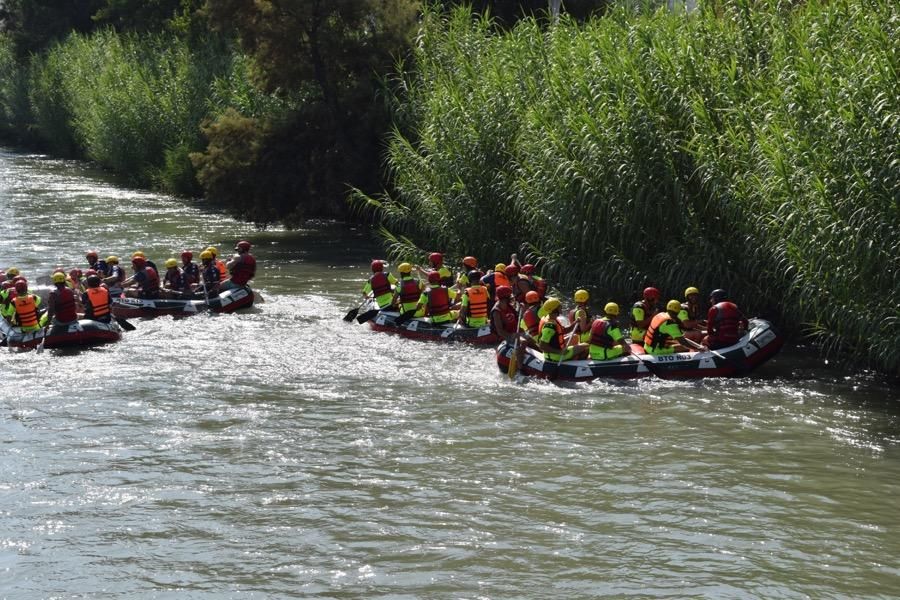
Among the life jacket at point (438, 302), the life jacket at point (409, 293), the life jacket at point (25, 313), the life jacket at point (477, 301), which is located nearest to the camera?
the life jacket at point (477, 301)

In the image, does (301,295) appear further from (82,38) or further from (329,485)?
(82,38)

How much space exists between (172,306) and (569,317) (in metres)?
7.53

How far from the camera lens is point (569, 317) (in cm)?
1700

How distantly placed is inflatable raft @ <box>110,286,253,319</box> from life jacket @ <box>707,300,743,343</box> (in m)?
8.99

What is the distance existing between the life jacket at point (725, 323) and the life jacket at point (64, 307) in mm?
9755

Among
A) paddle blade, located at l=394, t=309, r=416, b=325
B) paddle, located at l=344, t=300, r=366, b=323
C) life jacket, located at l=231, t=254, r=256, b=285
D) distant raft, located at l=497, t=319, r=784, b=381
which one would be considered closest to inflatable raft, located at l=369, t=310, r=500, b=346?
paddle blade, located at l=394, t=309, r=416, b=325

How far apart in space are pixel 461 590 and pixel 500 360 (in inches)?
274

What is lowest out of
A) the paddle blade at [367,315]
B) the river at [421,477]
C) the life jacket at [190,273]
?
the river at [421,477]

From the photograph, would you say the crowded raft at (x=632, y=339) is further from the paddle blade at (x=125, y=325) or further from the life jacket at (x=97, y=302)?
the life jacket at (x=97, y=302)

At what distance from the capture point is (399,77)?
27625 millimetres

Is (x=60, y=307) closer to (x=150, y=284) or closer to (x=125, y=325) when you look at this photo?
(x=125, y=325)

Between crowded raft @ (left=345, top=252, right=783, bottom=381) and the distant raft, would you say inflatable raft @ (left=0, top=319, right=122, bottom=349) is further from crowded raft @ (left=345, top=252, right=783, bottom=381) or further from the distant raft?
the distant raft

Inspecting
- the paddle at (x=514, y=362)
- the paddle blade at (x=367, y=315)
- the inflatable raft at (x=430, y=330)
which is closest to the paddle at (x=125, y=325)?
the paddle blade at (x=367, y=315)

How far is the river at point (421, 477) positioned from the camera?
973 cm
